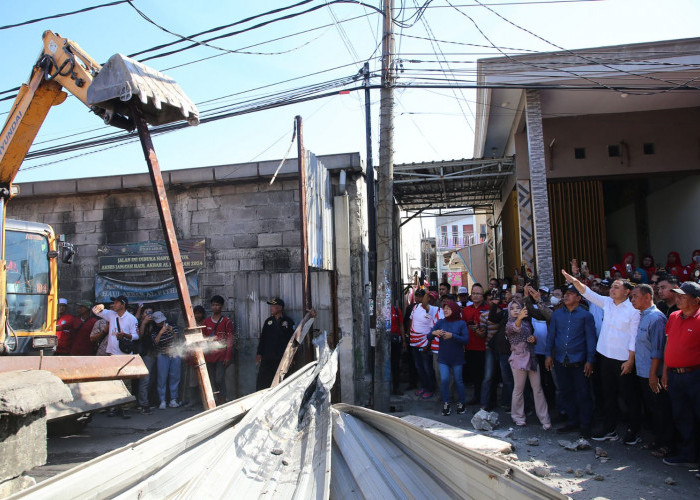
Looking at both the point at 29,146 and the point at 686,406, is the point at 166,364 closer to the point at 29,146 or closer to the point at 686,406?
the point at 29,146

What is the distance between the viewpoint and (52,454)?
6.53 meters

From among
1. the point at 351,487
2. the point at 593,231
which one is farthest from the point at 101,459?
the point at 593,231

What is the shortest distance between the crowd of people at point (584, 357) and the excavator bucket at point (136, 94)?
484 cm

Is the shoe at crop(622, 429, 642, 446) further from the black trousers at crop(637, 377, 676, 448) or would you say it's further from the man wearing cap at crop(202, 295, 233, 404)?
the man wearing cap at crop(202, 295, 233, 404)

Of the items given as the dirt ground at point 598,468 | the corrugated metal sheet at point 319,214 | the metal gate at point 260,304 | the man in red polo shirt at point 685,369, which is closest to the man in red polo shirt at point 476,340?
the dirt ground at point 598,468

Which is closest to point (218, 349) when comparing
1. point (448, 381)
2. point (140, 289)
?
point (140, 289)

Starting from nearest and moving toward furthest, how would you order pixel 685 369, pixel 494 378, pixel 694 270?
pixel 685 369
pixel 494 378
pixel 694 270

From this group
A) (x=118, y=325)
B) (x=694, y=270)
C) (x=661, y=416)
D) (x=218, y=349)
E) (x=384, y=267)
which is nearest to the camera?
(x=661, y=416)

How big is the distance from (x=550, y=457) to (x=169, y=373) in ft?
21.0

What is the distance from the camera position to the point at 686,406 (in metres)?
5.03

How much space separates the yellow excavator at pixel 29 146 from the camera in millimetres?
4766

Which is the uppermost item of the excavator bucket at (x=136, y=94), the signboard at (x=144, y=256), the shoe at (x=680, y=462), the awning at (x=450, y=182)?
the awning at (x=450, y=182)

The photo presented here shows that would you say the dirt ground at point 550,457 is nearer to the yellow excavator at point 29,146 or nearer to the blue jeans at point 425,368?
the blue jeans at point 425,368

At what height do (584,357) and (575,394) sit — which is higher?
(584,357)
